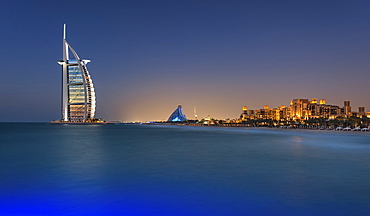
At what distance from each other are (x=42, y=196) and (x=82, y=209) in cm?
203

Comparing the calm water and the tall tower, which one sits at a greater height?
the tall tower

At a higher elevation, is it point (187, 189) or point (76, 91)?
point (76, 91)

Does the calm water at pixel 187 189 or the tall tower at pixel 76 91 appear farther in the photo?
the tall tower at pixel 76 91

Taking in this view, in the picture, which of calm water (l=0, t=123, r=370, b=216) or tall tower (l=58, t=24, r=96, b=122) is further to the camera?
tall tower (l=58, t=24, r=96, b=122)

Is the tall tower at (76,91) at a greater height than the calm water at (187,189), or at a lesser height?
greater

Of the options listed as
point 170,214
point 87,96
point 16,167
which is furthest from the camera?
point 87,96

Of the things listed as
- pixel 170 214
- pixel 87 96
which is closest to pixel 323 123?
pixel 87 96

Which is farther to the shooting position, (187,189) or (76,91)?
(76,91)

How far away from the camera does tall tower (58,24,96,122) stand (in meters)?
142

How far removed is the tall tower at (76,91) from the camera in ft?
464

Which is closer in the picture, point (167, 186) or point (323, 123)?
point (167, 186)

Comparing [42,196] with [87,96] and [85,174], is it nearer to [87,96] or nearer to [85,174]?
[85,174]

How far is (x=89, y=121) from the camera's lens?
146m

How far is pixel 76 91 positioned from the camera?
5655 inches
